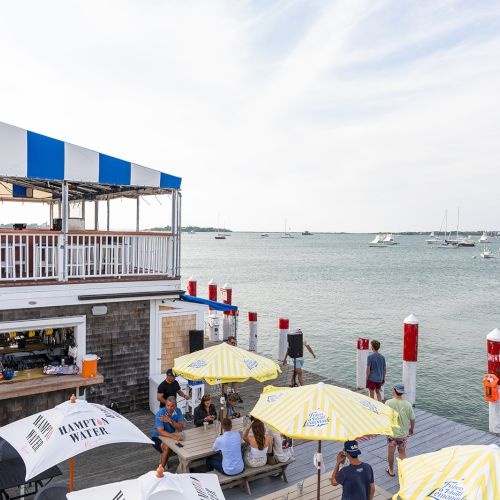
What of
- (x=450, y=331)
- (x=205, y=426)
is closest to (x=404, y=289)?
(x=450, y=331)

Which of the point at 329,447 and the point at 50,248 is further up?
the point at 50,248

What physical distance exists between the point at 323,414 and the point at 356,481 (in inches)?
37.0

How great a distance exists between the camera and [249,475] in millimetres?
7527

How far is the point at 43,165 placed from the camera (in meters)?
9.55

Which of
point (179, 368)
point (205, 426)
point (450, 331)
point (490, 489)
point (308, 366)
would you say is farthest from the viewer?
point (450, 331)

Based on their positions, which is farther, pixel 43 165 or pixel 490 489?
pixel 43 165

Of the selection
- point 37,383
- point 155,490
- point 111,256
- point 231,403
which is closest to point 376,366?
point 231,403

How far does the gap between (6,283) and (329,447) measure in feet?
23.6

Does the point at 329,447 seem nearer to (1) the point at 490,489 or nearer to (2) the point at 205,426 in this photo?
(2) the point at 205,426

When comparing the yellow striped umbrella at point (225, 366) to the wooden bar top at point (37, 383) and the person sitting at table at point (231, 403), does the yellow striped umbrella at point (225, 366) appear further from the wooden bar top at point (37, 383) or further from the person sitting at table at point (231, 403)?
the wooden bar top at point (37, 383)

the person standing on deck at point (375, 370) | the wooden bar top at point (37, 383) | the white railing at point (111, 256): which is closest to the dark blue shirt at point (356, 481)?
the person standing on deck at point (375, 370)

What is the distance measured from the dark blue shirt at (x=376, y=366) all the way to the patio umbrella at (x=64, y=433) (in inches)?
258

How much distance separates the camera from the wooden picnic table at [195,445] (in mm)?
7688

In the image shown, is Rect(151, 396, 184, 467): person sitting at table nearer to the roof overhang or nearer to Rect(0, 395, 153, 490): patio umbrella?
Rect(0, 395, 153, 490): patio umbrella
